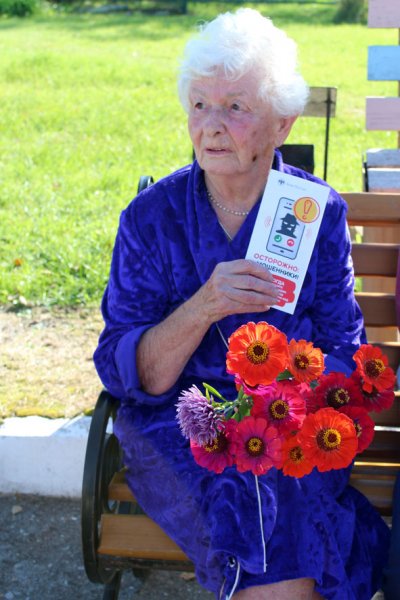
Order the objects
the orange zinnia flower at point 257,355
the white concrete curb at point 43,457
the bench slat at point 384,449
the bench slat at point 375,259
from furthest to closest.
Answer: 1. the white concrete curb at point 43,457
2. the bench slat at point 375,259
3. the bench slat at point 384,449
4. the orange zinnia flower at point 257,355

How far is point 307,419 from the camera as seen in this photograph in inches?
82.2

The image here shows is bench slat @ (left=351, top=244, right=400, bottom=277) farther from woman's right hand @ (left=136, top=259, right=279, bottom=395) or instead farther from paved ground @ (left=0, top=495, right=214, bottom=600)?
paved ground @ (left=0, top=495, right=214, bottom=600)

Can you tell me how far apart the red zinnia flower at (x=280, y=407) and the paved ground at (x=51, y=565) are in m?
1.18

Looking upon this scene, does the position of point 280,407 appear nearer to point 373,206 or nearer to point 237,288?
point 237,288

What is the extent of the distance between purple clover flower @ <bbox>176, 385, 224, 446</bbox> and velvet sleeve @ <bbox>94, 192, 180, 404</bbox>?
0.43 meters

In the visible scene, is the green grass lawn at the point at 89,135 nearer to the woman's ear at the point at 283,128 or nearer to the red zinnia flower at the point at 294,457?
the woman's ear at the point at 283,128

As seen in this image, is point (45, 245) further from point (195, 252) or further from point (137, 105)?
point (137, 105)

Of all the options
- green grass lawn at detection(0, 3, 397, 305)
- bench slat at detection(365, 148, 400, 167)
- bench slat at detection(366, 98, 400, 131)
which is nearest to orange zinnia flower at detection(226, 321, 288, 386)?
green grass lawn at detection(0, 3, 397, 305)

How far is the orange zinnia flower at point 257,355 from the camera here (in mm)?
2023

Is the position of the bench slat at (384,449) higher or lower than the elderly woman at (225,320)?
lower

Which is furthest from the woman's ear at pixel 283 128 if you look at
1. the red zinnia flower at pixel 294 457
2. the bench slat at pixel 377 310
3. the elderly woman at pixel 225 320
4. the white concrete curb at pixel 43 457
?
the white concrete curb at pixel 43 457

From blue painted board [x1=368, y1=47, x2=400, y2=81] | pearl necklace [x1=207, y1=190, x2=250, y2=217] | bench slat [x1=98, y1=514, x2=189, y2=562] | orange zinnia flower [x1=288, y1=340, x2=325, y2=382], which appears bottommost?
bench slat [x1=98, y1=514, x2=189, y2=562]

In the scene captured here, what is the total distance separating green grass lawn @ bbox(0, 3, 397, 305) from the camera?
523cm

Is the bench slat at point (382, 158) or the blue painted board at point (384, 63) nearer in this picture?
the bench slat at point (382, 158)
